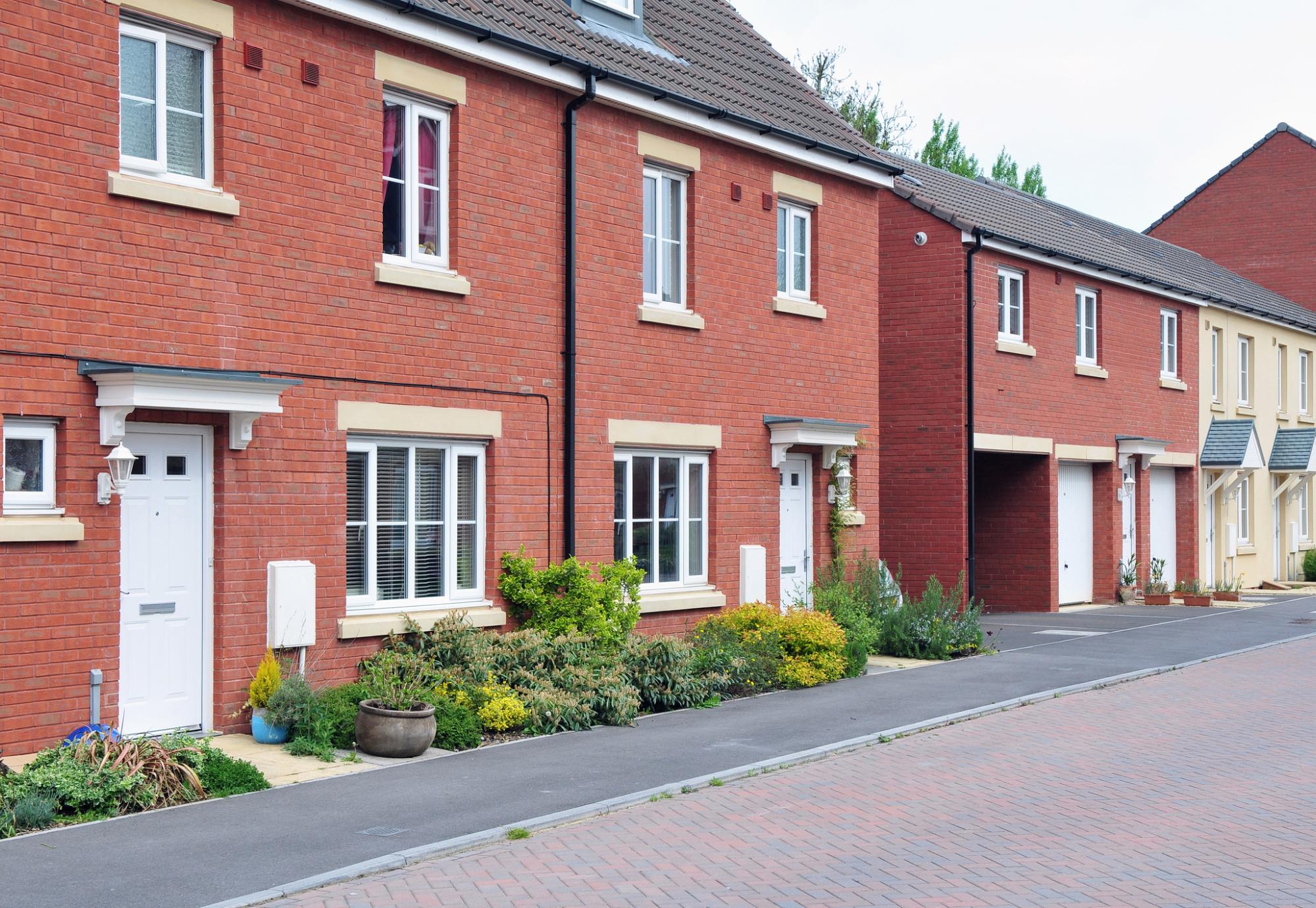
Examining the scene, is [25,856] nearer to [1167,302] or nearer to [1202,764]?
[1202,764]

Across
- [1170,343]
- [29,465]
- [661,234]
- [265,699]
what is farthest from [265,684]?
[1170,343]

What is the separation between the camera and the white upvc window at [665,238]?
48.5 ft

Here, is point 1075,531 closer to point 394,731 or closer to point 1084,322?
point 1084,322

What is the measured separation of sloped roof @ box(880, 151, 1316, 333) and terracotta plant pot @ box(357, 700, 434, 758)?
38.7 ft

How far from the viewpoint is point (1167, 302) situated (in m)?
27.0

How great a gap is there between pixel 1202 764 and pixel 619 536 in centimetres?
624

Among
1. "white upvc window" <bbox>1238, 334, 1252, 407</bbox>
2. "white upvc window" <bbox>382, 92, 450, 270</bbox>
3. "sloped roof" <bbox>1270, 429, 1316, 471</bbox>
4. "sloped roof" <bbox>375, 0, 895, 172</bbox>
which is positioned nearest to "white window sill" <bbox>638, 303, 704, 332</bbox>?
"sloped roof" <bbox>375, 0, 895, 172</bbox>

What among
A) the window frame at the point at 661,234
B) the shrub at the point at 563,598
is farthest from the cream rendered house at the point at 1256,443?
the shrub at the point at 563,598

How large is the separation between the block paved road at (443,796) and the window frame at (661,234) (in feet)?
14.6

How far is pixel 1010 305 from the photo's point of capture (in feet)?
73.0

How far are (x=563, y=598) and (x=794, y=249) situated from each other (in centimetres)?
612

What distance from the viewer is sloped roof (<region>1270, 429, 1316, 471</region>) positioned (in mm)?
31703

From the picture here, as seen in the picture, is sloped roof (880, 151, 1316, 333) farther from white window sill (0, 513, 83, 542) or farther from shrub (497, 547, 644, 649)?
white window sill (0, 513, 83, 542)

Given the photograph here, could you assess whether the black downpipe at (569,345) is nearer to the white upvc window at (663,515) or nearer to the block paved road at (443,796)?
the white upvc window at (663,515)
